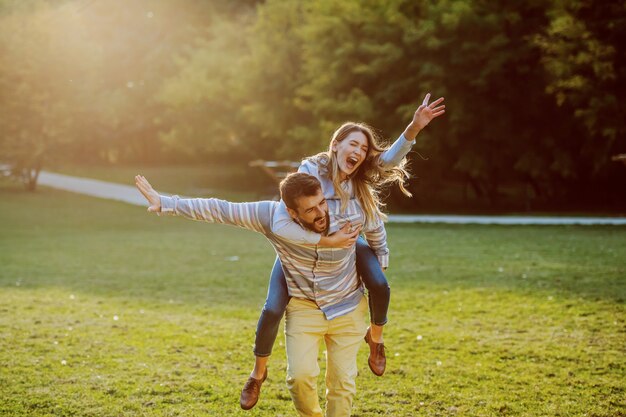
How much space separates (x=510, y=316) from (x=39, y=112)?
70.9 feet

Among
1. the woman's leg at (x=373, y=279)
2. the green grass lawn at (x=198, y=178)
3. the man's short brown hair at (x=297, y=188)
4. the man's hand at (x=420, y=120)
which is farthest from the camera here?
the green grass lawn at (x=198, y=178)

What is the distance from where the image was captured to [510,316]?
734 cm

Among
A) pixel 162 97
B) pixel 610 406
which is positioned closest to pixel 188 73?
pixel 162 97

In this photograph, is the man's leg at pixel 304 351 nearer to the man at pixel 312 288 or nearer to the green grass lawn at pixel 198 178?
the man at pixel 312 288

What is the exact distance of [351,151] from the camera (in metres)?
3.79

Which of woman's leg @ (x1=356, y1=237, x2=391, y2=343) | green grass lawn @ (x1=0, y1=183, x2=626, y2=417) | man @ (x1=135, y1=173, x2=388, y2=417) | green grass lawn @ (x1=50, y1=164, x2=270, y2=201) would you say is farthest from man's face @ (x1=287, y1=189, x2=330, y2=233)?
green grass lawn @ (x1=50, y1=164, x2=270, y2=201)

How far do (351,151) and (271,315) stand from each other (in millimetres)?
936

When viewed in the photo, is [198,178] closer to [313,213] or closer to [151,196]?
[151,196]

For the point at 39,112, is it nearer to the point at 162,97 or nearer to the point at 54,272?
the point at 162,97

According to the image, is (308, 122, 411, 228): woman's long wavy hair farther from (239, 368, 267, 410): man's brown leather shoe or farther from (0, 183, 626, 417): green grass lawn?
(0, 183, 626, 417): green grass lawn

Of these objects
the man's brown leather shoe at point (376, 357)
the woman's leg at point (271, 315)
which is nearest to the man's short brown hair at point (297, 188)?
the woman's leg at point (271, 315)

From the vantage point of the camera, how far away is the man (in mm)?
3570

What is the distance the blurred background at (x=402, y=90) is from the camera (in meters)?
18.1

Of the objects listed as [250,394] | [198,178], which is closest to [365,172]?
[250,394]
